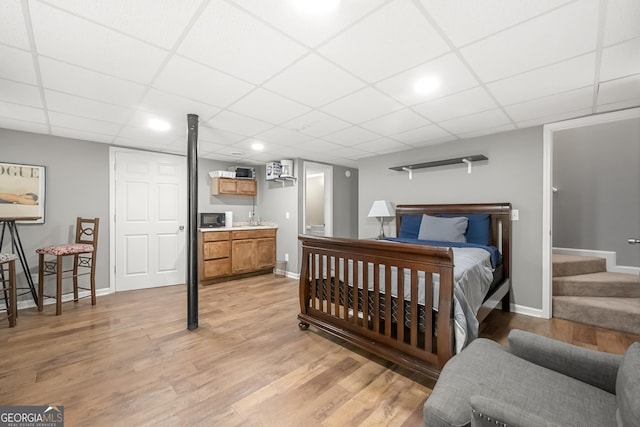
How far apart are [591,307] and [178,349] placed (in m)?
4.16

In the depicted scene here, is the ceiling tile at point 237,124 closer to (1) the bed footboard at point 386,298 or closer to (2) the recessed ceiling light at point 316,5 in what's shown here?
(1) the bed footboard at point 386,298

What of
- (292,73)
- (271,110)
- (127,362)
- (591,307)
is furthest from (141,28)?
(591,307)

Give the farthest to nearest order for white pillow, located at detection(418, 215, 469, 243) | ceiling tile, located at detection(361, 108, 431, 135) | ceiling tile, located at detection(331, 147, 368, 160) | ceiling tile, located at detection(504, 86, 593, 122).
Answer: ceiling tile, located at detection(331, 147, 368, 160) < white pillow, located at detection(418, 215, 469, 243) < ceiling tile, located at detection(361, 108, 431, 135) < ceiling tile, located at detection(504, 86, 593, 122)

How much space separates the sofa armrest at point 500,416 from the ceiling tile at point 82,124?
397cm

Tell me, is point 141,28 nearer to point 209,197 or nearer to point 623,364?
point 623,364

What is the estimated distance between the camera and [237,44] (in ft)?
5.38

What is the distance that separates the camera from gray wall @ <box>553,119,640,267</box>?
3.53 meters

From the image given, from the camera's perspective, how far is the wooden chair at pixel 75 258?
3152 millimetres

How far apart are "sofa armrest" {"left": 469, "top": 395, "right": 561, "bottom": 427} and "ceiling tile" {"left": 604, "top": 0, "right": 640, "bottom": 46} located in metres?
1.86

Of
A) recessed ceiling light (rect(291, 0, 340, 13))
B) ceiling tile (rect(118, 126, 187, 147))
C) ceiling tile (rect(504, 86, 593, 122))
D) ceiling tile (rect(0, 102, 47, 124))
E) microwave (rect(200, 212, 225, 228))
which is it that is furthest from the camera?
microwave (rect(200, 212, 225, 228))

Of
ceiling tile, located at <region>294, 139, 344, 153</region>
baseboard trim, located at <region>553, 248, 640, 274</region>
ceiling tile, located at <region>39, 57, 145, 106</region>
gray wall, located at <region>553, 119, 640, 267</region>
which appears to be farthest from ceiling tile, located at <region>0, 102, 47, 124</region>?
baseboard trim, located at <region>553, 248, 640, 274</region>

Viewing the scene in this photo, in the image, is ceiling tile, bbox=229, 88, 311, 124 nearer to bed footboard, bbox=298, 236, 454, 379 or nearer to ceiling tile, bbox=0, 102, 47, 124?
bed footboard, bbox=298, 236, 454, 379

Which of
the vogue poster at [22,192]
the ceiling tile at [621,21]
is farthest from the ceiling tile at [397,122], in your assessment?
the vogue poster at [22,192]

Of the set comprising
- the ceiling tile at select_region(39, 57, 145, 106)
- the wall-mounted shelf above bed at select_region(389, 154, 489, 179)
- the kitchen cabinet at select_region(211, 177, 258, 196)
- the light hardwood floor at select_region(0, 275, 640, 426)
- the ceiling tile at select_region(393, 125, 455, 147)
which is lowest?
the light hardwood floor at select_region(0, 275, 640, 426)
